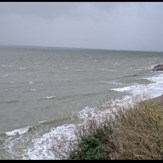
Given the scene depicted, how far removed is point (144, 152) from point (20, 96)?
62.9 feet

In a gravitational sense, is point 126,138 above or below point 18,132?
above

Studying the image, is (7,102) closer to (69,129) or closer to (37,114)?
(37,114)

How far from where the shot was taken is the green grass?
6766 millimetres

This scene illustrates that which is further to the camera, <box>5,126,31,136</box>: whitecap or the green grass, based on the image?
<box>5,126,31,136</box>: whitecap

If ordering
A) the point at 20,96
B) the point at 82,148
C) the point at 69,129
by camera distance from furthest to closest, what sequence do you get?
the point at 20,96, the point at 69,129, the point at 82,148

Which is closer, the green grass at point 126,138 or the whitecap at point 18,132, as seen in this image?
the green grass at point 126,138

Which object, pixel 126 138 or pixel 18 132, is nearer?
pixel 126 138

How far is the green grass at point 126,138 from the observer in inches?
266

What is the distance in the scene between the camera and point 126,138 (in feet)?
23.9

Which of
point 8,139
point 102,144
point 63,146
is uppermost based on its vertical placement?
point 102,144

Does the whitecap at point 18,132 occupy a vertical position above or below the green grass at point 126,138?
below

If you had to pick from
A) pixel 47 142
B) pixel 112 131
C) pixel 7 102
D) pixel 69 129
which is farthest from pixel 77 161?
pixel 7 102

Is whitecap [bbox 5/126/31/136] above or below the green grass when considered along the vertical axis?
below

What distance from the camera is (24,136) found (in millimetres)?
13438
